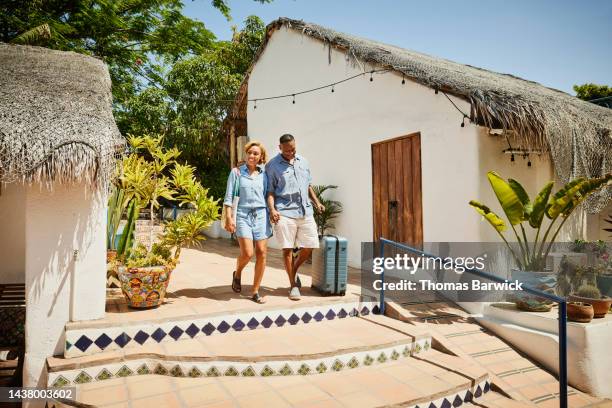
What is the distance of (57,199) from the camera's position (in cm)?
366

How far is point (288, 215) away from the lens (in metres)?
4.82

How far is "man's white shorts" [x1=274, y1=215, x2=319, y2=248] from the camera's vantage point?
4781 millimetres

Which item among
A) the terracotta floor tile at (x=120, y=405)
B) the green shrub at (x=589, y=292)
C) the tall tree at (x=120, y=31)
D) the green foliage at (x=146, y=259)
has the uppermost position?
the tall tree at (x=120, y=31)

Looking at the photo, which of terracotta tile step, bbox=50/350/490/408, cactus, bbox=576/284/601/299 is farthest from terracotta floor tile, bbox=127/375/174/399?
cactus, bbox=576/284/601/299

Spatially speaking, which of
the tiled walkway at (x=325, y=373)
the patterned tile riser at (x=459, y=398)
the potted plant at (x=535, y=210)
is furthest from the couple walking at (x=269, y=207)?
the potted plant at (x=535, y=210)

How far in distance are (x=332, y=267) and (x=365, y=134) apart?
3504mm

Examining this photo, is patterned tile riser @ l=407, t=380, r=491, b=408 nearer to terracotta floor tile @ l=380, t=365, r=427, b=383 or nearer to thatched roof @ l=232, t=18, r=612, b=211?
terracotta floor tile @ l=380, t=365, r=427, b=383

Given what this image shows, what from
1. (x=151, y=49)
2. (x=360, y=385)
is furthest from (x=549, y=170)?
(x=151, y=49)

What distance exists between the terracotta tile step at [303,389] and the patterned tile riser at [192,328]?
35 centimetres

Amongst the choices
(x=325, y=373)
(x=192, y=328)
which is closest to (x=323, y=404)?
(x=325, y=373)

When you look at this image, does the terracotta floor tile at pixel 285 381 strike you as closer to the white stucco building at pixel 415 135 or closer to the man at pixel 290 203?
the man at pixel 290 203

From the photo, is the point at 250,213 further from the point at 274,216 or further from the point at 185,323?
the point at 185,323

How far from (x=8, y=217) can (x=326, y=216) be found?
5200mm

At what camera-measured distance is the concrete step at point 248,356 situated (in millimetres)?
3457
